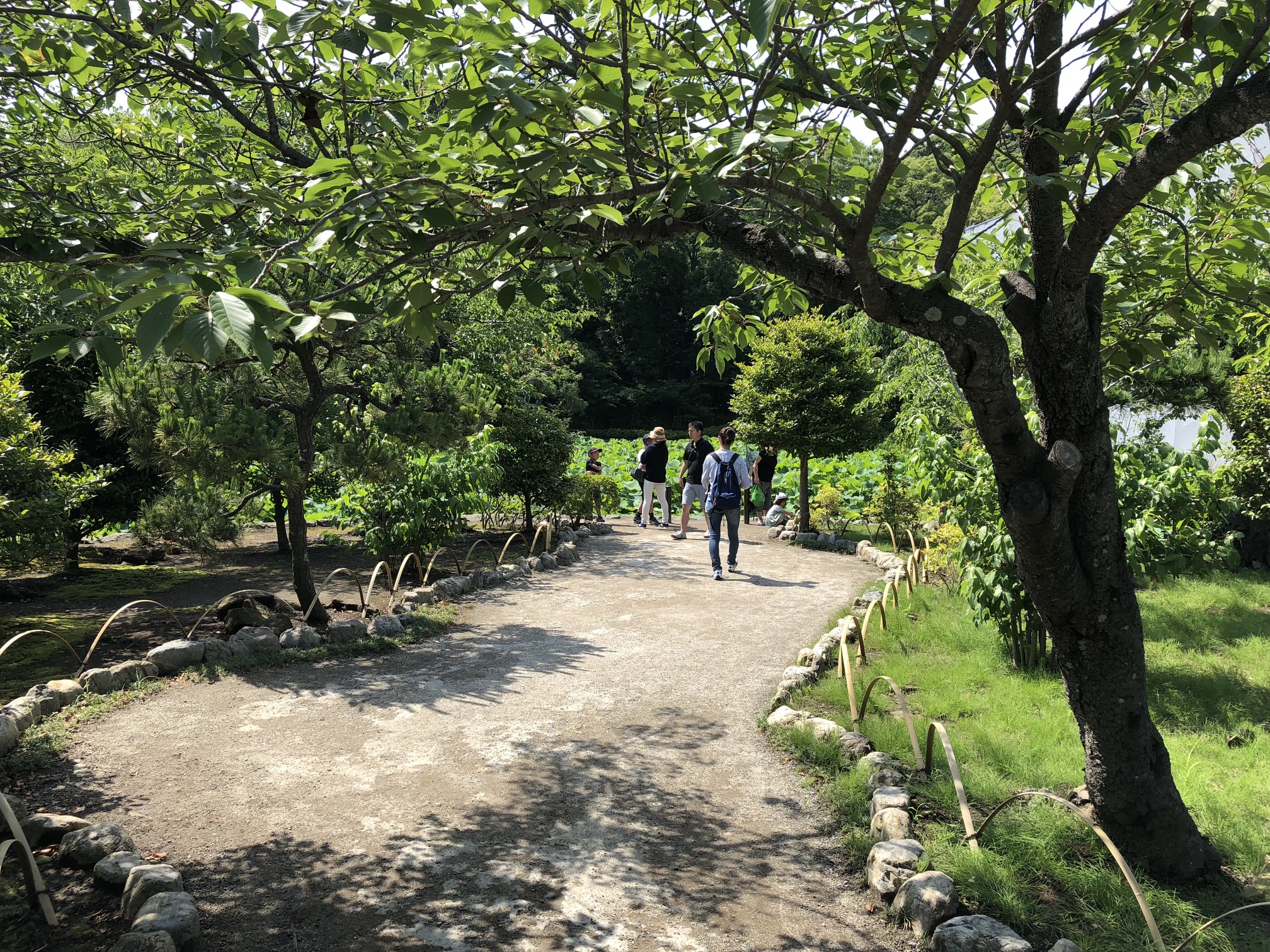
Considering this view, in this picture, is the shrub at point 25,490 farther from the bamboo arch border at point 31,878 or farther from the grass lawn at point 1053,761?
the grass lawn at point 1053,761

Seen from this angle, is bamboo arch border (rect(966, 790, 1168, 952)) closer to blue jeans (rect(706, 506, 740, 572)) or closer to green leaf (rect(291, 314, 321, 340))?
green leaf (rect(291, 314, 321, 340))

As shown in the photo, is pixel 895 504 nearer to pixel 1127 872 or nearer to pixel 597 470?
pixel 597 470

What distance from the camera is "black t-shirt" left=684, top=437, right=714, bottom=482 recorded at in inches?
464

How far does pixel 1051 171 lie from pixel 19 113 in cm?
692

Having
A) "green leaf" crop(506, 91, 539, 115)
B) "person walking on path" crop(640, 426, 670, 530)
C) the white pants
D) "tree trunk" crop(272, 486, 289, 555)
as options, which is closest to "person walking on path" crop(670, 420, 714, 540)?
"person walking on path" crop(640, 426, 670, 530)

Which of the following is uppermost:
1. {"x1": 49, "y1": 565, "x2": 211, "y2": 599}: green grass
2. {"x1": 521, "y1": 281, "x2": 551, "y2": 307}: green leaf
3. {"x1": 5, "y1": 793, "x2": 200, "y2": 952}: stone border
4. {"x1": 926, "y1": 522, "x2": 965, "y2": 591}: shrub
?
{"x1": 521, "y1": 281, "x2": 551, "y2": 307}: green leaf

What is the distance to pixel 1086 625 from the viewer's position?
3590 millimetres

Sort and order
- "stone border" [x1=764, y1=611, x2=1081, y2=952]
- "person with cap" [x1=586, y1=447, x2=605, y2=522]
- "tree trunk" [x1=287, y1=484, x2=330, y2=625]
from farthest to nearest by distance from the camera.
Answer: "person with cap" [x1=586, y1=447, x2=605, y2=522], "tree trunk" [x1=287, y1=484, x2=330, y2=625], "stone border" [x1=764, y1=611, x2=1081, y2=952]

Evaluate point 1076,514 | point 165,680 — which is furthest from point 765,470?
point 1076,514

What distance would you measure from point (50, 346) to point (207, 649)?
542 cm

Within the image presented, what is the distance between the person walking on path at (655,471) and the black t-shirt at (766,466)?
174 centimetres

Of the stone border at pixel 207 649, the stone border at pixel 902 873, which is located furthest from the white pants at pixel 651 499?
the stone border at pixel 902 873

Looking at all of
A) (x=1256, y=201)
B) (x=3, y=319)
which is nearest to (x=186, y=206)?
(x=1256, y=201)

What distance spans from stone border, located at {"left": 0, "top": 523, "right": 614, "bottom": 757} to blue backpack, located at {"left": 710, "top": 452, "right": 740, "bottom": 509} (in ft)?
8.85
